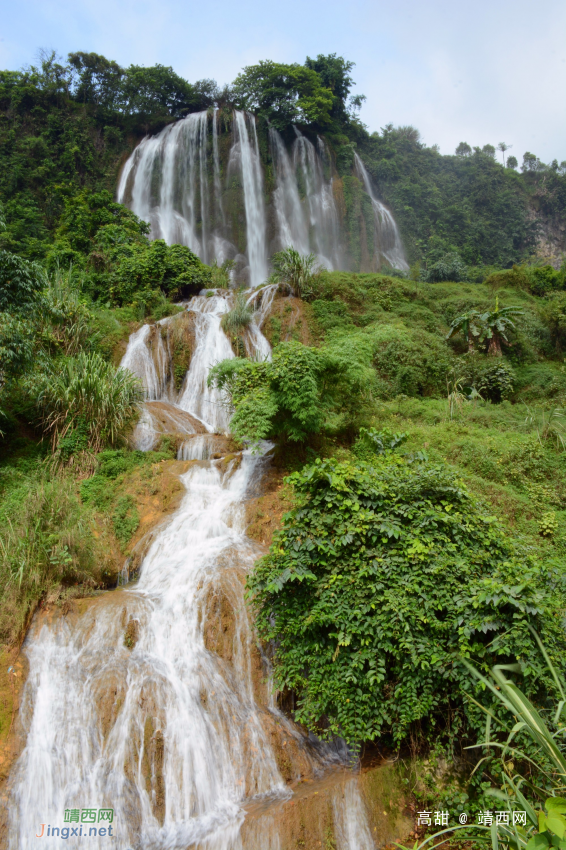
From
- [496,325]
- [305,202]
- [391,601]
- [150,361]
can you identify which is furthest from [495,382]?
[305,202]

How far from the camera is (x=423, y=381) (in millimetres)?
12852

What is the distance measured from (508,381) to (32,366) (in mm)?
11402

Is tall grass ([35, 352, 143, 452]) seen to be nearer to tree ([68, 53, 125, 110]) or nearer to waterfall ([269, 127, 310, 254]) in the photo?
waterfall ([269, 127, 310, 254])

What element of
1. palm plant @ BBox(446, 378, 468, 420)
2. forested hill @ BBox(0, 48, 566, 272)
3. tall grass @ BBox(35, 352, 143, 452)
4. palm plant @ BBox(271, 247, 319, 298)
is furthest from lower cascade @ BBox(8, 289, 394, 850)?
forested hill @ BBox(0, 48, 566, 272)

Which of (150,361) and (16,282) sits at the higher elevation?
(150,361)

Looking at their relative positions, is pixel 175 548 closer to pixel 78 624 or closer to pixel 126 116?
pixel 78 624

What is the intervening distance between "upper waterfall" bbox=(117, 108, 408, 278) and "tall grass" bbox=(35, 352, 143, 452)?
1550 centimetres

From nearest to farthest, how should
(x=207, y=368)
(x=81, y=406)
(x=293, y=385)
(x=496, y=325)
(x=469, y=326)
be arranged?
(x=293, y=385), (x=81, y=406), (x=207, y=368), (x=496, y=325), (x=469, y=326)

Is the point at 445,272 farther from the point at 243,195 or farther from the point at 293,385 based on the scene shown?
the point at 293,385

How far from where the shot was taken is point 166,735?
4.80 meters

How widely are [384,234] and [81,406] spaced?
80.3 ft

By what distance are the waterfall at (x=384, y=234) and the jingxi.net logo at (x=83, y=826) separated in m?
26.9

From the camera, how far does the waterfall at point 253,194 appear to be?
956 inches

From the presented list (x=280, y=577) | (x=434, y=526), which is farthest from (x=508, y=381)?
(x=280, y=577)
